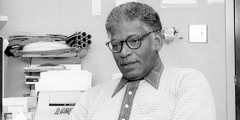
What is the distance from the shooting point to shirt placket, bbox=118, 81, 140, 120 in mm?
1384

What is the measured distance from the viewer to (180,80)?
1390 millimetres

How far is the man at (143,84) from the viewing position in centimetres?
134

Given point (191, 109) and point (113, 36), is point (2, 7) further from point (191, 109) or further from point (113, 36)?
point (191, 109)

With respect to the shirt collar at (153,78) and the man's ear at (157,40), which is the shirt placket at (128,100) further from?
the man's ear at (157,40)

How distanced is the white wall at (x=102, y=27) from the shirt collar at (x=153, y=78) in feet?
3.34

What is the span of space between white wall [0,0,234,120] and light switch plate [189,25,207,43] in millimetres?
29

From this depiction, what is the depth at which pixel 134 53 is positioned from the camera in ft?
4.68

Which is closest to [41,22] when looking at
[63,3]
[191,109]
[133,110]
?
[63,3]

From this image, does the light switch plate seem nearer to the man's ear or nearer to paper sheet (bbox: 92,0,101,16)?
paper sheet (bbox: 92,0,101,16)

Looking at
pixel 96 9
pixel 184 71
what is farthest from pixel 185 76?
pixel 96 9

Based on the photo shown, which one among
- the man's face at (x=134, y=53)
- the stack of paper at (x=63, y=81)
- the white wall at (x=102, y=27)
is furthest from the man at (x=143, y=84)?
the white wall at (x=102, y=27)

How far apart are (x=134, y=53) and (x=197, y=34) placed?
1214 millimetres

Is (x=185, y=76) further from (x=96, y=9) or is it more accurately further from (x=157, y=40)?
(x=96, y=9)

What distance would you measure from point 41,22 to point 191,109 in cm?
155
